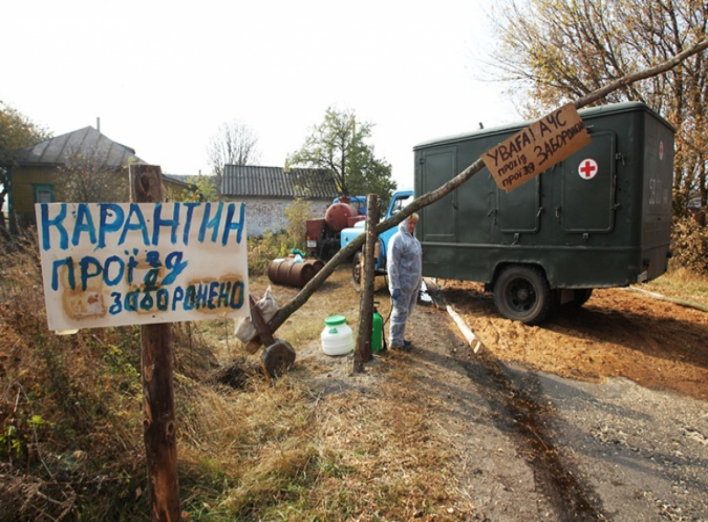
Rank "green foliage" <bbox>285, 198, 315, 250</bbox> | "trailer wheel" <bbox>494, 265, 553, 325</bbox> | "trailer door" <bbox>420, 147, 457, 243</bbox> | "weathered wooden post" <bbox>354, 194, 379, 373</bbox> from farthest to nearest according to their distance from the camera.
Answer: "green foliage" <bbox>285, 198, 315, 250</bbox> → "trailer door" <bbox>420, 147, 457, 243</bbox> → "trailer wheel" <bbox>494, 265, 553, 325</bbox> → "weathered wooden post" <bbox>354, 194, 379, 373</bbox>

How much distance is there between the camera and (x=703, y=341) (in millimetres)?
5723

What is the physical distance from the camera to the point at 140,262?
187cm

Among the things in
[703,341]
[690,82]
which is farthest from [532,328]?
[690,82]

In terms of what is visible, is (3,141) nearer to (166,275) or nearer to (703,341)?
(166,275)

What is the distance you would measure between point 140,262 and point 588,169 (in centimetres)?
590

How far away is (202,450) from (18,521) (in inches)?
41.6

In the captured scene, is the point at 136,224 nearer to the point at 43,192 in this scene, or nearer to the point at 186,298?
the point at 186,298

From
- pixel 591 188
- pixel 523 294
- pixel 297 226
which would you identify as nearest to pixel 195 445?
pixel 523 294

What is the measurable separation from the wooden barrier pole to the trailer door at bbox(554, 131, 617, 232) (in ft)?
18.6

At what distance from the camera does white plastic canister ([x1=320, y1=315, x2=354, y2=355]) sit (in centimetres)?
515

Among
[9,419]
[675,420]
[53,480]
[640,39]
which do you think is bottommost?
[675,420]

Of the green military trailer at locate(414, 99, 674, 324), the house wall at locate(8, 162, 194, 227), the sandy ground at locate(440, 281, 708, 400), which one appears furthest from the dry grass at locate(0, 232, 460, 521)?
the house wall at locate(8, 162, 194, 227)

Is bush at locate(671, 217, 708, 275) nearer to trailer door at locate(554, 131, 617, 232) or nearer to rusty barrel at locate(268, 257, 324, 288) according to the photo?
trailer door at locate(554, 131, 617, 232)

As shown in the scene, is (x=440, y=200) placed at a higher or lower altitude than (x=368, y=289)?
higher
